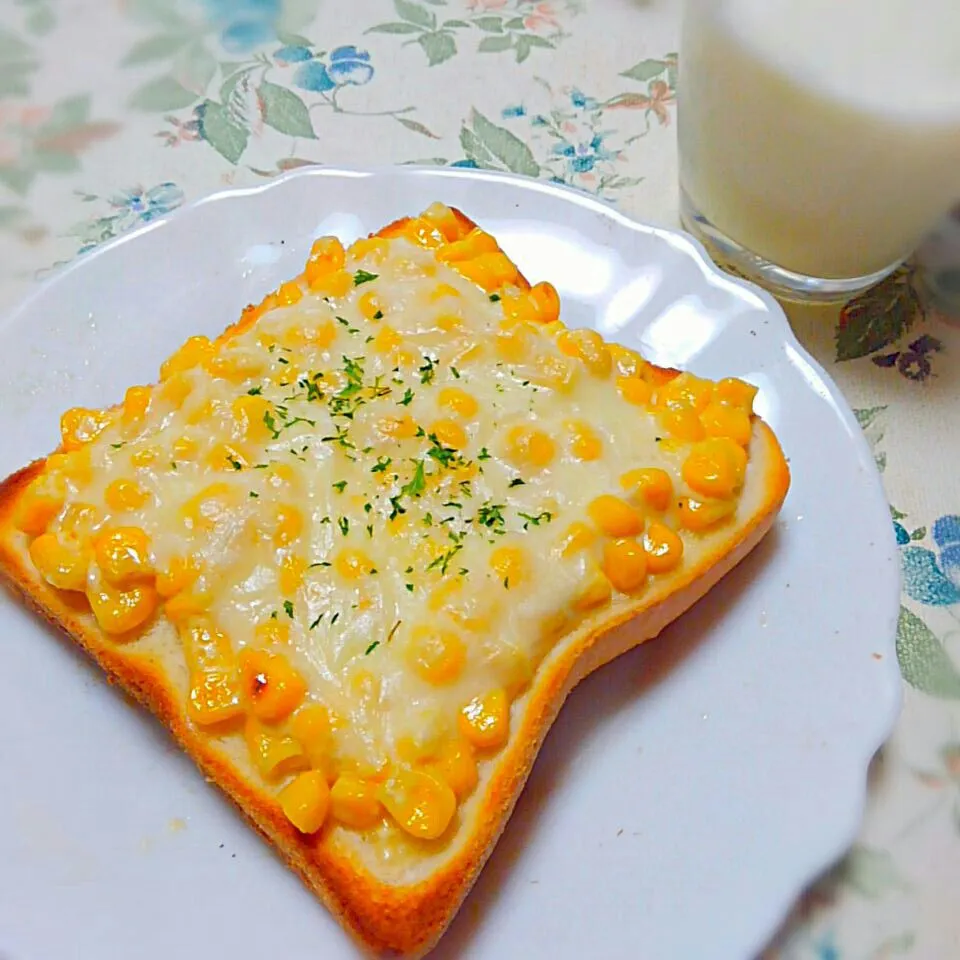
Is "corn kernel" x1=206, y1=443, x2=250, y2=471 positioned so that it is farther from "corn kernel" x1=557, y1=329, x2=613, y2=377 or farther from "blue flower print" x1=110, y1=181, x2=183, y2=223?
"blue flower print" x1=110, y1=181, x2=183, y2=223

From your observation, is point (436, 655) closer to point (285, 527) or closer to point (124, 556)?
point (285, 527)

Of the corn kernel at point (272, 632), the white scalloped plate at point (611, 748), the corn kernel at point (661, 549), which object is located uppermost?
the corn kernel at point (272, 632)

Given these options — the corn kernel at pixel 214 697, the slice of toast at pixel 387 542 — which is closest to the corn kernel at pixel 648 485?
the slice of toast at pixel 387 542

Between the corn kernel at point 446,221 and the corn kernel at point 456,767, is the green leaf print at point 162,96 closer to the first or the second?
the corn kernel at point 446,221

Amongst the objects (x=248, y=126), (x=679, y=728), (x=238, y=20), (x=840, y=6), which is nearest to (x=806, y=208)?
(x=840, y=6)

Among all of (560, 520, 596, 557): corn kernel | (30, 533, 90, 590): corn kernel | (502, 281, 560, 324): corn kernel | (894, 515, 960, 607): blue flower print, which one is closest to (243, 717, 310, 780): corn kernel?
(30, 533, 90, 590): corn kernel

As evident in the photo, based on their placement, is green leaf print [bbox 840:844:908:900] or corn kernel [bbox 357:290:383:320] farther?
corn kernel [bbox 357:290:383:320]

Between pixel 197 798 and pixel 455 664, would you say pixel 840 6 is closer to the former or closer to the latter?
pixel 455 664
